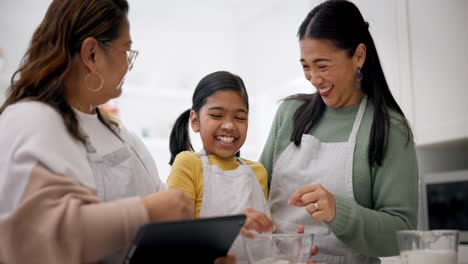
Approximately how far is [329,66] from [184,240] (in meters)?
0.81

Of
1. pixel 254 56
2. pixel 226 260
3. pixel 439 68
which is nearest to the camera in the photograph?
pixel 226 260

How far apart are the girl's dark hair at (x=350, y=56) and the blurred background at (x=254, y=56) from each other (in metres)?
1.03

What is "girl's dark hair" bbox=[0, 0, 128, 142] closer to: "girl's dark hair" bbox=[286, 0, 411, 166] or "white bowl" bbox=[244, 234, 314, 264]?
"white bowl" bbox=[244, 234, 314, 264]

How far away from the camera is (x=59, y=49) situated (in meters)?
→ 0.95

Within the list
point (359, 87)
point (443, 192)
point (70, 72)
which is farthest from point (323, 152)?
point (443, 192)

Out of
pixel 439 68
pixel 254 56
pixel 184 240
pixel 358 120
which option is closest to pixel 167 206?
pixel 184 240

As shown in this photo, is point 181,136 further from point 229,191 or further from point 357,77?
point 357,77

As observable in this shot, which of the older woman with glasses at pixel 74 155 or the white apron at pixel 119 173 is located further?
the white apron at pixel 119 173

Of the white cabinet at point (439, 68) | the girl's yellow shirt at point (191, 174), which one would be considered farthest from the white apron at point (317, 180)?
the white cabinet at point (439, 68)

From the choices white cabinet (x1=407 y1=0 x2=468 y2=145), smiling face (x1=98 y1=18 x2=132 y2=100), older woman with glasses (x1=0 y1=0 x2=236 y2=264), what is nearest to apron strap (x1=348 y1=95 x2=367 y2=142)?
older woman with glasses (x1=0 y1=0 x2=236 y2=264)

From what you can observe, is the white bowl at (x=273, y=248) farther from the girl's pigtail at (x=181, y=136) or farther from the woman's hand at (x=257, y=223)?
the girl's pigtail at (x=181, y=136)

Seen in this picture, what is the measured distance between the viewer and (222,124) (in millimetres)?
1364

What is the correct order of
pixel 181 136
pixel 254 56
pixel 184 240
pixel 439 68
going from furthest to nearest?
pixel 254 56, pixel 439 68, pixel 181 136, pixel 184 240

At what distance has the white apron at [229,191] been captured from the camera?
1307 millimetres
